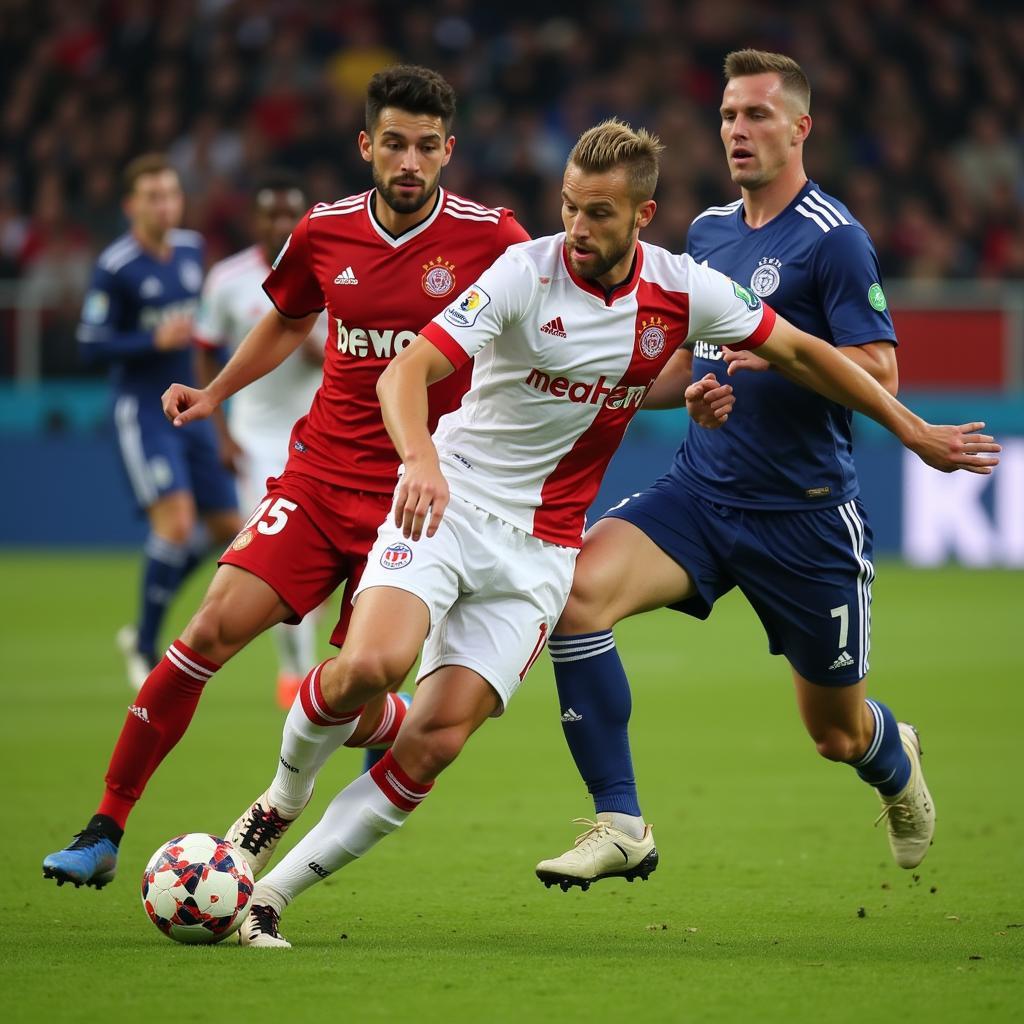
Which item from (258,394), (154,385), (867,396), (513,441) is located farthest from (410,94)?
(154,385)

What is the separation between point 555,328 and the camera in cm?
507

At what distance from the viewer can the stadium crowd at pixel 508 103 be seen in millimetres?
18406

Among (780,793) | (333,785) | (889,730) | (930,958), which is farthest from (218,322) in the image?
(930,958)

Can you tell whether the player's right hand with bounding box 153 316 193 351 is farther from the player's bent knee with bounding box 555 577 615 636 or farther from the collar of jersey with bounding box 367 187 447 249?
the player's bent knee with bounding box 555 577 615 636

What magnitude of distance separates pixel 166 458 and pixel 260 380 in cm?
78

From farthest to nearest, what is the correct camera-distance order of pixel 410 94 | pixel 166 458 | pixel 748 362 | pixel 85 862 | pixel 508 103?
1. pixel 508 103
2. pixel 166 458
3. pixel 410 94
4. pixel 748 362
5. pixel 85 862

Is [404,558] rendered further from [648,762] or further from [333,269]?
[648,762]

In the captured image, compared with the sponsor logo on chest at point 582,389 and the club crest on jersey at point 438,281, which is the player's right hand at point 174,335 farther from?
the sponsor logo on chest at point 582,389

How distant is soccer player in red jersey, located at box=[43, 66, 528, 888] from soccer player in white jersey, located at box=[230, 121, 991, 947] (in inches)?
12.6

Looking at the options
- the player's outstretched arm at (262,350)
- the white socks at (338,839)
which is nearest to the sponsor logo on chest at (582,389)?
the player's outstretched arm at (262,350)

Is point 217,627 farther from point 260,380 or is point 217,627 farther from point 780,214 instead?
point 260,380

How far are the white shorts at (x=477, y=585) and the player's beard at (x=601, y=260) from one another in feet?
2.38

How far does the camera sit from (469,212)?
18.7 feet

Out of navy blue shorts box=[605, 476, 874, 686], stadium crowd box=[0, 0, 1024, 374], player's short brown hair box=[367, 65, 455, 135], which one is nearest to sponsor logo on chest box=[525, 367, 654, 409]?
navy blue shorts box=[605, 476, 874, 686]
